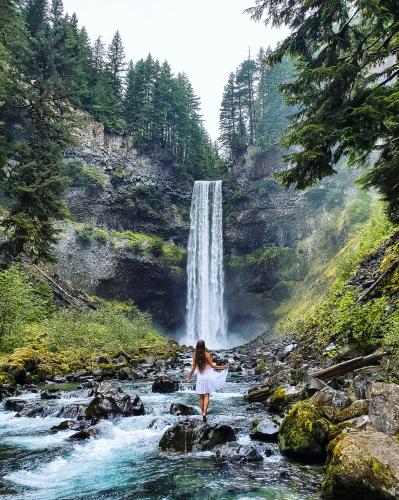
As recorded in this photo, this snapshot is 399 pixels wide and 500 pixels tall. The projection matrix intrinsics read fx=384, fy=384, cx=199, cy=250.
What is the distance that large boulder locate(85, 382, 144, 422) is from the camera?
8898mm

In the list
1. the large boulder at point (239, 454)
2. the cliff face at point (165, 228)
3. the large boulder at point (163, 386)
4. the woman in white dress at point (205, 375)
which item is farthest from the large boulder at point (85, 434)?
the cliff face at point (165, 228)

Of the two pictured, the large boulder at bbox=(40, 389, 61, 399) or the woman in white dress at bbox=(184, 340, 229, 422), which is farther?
the large boulder at bbox=(40, 389, 61, 399)

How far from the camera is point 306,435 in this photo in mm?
5820

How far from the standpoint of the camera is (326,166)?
903 centimetres

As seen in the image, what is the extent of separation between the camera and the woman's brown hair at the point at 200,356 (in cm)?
835

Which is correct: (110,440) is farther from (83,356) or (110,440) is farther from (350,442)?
(83,356)

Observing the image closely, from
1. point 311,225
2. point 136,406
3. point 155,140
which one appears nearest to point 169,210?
point 155,140

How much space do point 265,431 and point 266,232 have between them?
40.7 meters

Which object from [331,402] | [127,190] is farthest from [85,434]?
[127,190]

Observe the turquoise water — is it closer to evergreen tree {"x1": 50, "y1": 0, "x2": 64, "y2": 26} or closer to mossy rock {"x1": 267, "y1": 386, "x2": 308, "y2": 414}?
mossy rock {"x1": 267, "y1": 386, "x2": 308, "y2": 414}

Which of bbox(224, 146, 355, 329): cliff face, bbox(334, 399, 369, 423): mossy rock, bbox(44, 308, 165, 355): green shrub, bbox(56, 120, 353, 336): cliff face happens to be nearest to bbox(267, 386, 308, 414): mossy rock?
bbox(334, 399, 369, 423): mossy rock

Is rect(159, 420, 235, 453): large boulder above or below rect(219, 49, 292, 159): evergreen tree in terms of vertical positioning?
below

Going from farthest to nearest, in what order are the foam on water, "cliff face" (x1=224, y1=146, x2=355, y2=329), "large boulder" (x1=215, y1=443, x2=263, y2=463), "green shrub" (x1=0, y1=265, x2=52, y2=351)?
"cliff face" (x1=224, y1=146, x2=355, y2=329)
"green shrub" (x1=0, y1=265, x2=52, y2=351)
"large boulder" (x1=215, y1=443, x2=263, y2=463)
the foam on water

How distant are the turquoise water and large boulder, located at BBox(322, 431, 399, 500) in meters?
0.55
